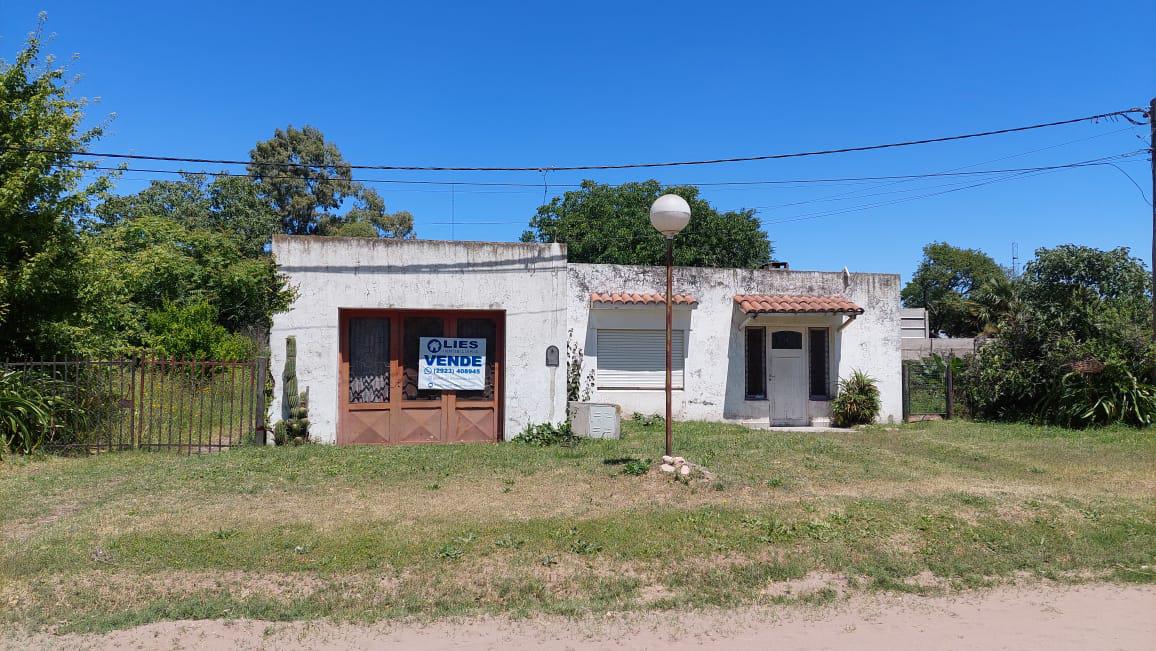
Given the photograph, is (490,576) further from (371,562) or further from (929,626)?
(929,626)

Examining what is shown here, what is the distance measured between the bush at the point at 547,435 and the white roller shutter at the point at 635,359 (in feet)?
9.72

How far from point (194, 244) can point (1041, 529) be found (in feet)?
64.7

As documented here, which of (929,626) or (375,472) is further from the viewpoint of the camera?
(375,472)

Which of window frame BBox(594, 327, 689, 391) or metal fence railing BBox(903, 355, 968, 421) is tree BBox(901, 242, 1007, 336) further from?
window frame BBox(594, 327, 689, 391)

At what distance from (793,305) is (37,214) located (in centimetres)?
1225

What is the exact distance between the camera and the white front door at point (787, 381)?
1410 cm

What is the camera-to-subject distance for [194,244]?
19.0 meters

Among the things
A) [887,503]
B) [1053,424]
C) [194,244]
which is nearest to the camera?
[887,503]

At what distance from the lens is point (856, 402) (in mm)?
13828

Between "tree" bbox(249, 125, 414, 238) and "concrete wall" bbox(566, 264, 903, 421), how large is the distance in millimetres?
22340

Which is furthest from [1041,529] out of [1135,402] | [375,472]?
[1135,402]

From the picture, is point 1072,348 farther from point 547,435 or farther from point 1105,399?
point 547,435

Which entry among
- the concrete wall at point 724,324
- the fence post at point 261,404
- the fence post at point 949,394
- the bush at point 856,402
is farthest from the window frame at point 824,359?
the fence post at point 261,404

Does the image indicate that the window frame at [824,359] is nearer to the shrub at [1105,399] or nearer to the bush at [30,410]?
the shrub at [1105,399]
